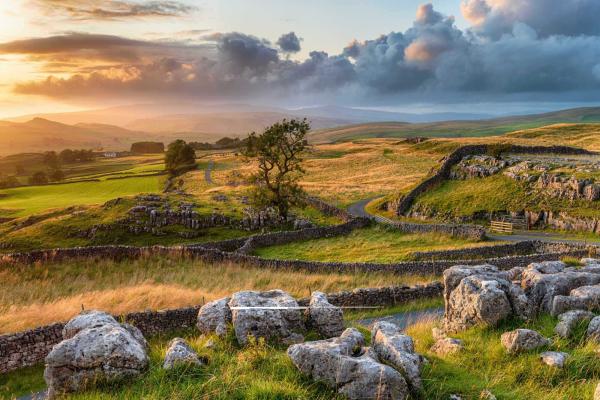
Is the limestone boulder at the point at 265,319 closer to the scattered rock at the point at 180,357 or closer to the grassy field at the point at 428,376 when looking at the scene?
the grassy field at the point at 428,376

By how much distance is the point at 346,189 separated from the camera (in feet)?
294

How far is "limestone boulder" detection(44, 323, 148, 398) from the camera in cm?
898

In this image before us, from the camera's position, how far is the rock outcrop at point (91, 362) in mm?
8992

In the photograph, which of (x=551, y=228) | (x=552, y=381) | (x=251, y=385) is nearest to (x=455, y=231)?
(x=551, y=228)

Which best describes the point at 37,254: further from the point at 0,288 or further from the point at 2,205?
the point at 2,205

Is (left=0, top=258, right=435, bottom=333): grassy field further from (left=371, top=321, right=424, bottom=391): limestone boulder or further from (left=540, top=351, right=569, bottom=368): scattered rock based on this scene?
(left=540, top=351, right=569, bottom=368): scattered rock

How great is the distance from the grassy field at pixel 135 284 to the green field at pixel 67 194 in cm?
4722

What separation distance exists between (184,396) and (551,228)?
160ft

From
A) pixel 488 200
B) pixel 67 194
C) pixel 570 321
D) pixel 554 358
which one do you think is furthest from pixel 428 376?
pixel 67 194

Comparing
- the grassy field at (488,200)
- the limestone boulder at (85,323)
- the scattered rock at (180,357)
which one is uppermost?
the limestone boulder at (85,323)

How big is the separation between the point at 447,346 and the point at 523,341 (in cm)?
→ 181

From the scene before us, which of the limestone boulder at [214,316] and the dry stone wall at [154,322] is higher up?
the limestone boulder at [214,316]

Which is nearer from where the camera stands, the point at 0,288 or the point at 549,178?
the point at 0,288

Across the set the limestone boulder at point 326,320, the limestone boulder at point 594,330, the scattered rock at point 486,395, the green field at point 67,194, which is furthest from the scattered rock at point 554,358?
the green field at point 67,194
